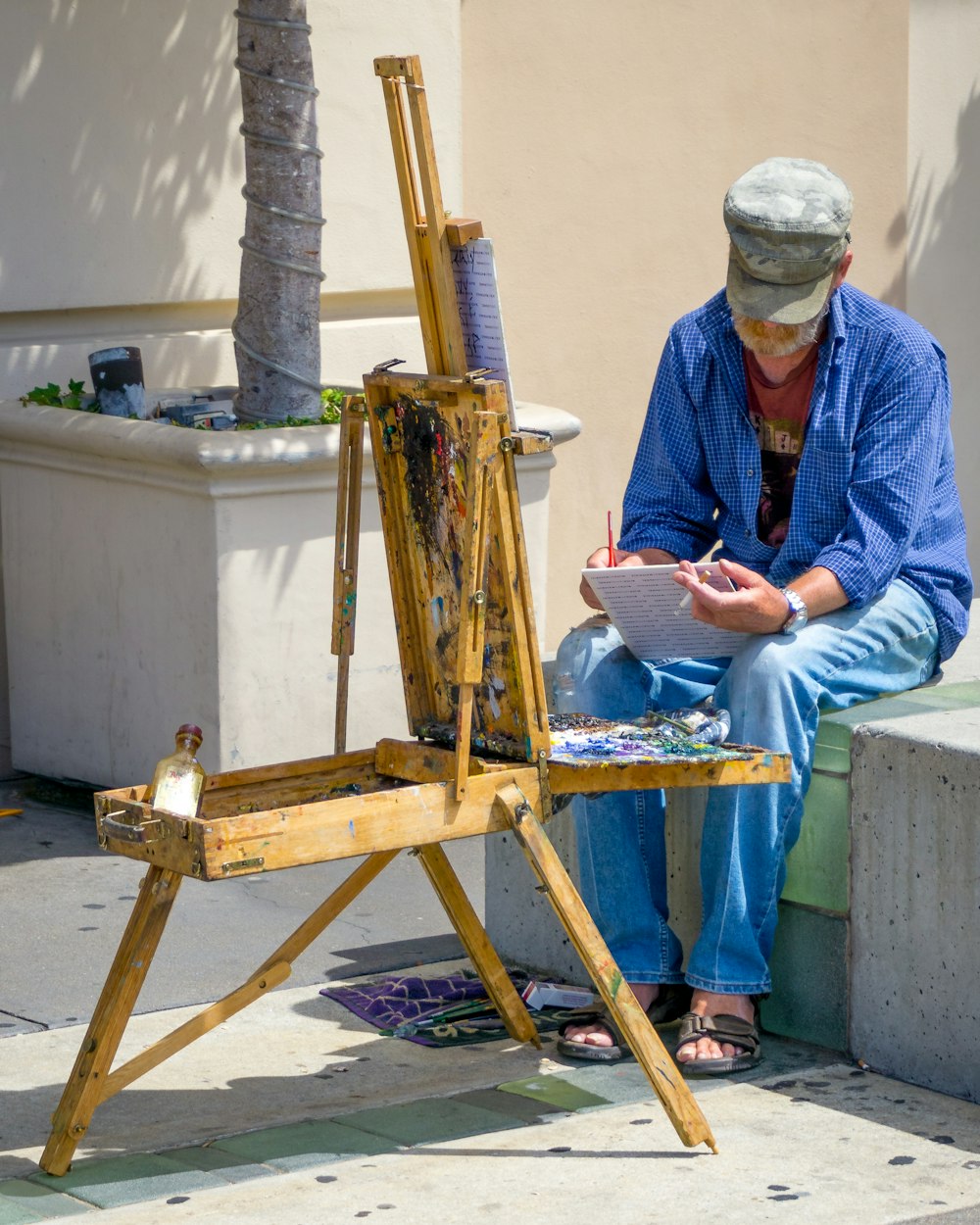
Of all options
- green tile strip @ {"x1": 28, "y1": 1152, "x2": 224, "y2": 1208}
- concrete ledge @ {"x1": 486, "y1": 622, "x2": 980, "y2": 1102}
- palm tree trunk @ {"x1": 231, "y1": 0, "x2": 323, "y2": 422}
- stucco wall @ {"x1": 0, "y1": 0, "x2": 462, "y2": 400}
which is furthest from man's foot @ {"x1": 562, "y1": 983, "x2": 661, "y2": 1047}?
stucco wall @ {"x1": 0, "y1": 0, "x2": 462, "y2": 400}

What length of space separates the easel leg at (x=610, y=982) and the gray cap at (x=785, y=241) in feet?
3.57

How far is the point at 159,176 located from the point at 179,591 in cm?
138

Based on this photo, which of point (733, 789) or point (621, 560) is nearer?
point (733, 789)

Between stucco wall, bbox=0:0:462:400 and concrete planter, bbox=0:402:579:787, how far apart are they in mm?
426

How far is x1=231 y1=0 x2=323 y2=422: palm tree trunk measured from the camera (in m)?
5.66

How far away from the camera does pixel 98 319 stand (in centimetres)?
625

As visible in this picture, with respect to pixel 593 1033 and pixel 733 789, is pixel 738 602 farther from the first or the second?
pixel 593 1033

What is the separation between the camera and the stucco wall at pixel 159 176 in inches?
239

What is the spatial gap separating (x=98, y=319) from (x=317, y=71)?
3.32 ft

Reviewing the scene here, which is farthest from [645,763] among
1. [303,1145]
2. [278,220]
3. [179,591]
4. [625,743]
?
[278,220]

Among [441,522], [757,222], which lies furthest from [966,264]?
A: [441,522]

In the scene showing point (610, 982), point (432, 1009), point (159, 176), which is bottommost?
point (432, 1009)

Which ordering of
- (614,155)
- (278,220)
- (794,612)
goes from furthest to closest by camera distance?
1. (614,155)
2. (278,220)
3. (794,612)

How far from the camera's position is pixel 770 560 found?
4.10m
